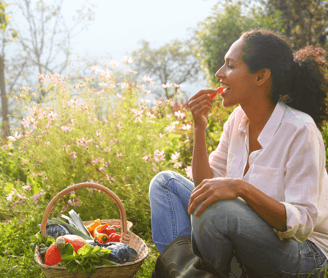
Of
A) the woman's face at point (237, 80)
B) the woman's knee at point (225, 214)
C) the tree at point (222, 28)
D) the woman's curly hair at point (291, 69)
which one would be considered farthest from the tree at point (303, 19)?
the woman's knee at point (225, 214)

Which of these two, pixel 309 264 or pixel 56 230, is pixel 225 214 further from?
pixel 56 230

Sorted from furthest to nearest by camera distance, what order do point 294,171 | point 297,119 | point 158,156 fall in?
point 158,156 → point 297,119 → point 294,171

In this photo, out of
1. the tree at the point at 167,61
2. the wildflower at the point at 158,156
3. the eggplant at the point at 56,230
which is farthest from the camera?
the tree at the point at 167,61

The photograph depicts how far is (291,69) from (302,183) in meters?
0.67

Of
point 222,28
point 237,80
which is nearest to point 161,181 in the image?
point 237,80

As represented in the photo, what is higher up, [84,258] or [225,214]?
[225,214]

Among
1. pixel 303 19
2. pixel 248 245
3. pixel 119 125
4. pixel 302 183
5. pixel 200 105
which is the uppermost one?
pixel 303 19

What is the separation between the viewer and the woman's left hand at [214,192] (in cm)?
134

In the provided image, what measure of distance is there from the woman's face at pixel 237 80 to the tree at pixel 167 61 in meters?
19.9

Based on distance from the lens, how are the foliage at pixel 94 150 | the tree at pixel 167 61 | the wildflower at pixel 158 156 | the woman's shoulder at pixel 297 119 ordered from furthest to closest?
the tree at pixel 167 61
the foliage at pixel 94 150
the wildflower at pixel 158 156
the woman's shoulder at pixel 297 119

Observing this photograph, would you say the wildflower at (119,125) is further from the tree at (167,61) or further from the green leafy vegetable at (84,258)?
the tree at (167,61)

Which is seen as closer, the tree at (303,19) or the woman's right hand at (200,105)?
the woman's right hand at (200,105)

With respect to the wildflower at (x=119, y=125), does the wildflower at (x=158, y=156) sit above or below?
below

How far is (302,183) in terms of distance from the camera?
4.54 ft
